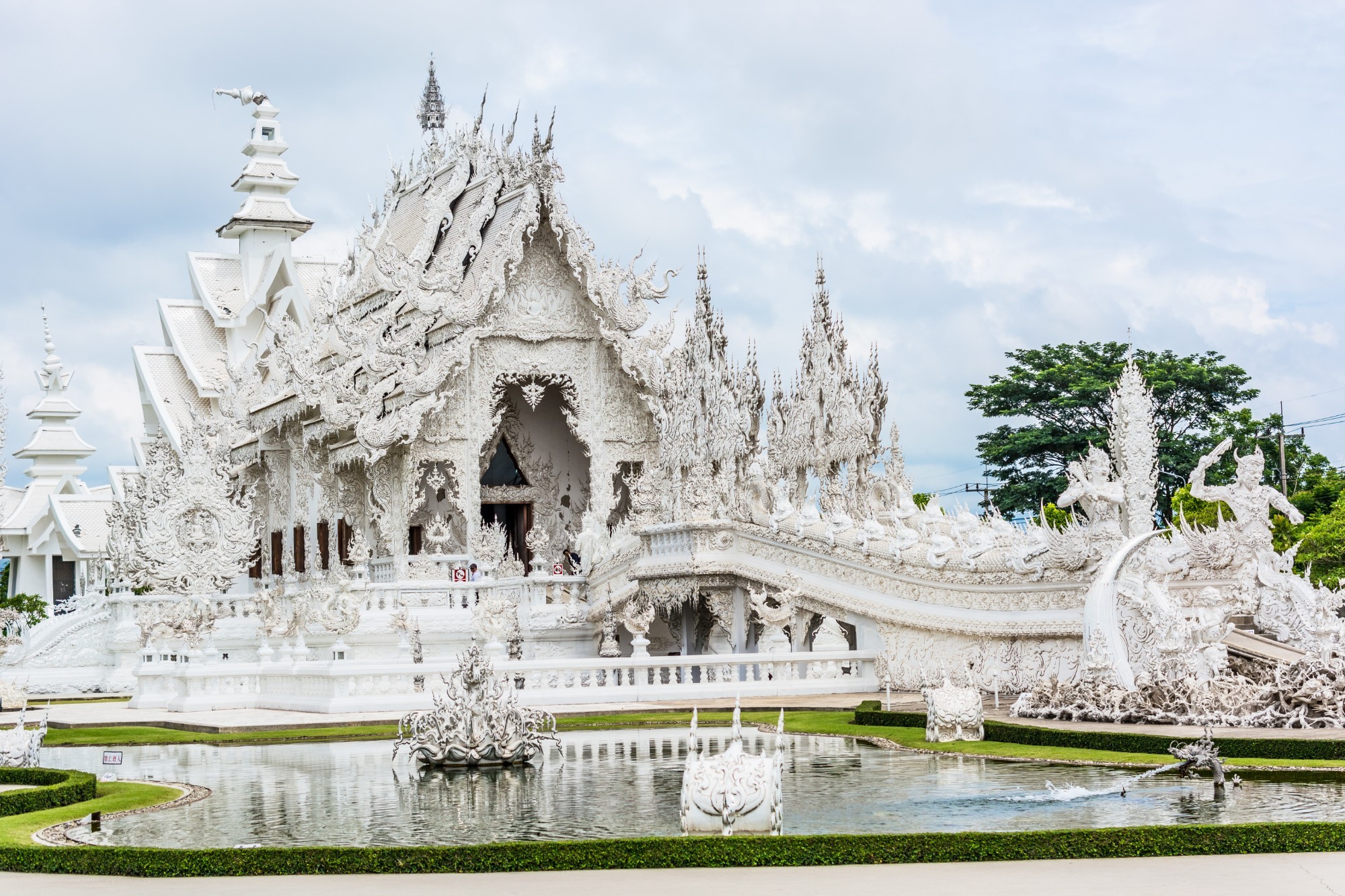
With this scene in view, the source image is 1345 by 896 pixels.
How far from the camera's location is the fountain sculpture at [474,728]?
44.7 ft

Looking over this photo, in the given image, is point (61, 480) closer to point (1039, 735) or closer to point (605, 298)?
point (605, 298)

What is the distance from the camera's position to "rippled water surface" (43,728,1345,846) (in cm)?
980

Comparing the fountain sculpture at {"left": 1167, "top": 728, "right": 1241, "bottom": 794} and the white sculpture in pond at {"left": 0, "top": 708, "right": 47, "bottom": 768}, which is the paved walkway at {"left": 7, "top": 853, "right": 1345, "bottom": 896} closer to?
the fountain sculpture at {"left": 1167, "top": 728, "right": 1241, "bottom": 794}

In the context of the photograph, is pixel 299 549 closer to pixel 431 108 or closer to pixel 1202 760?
pixel 431 108

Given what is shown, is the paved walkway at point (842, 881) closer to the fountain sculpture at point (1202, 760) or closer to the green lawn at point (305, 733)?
the fountain sculpture at point (1202, 760)

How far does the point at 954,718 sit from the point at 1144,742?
5.85ft

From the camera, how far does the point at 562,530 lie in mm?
29891

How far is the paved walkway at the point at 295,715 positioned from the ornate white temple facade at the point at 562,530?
0.39 m

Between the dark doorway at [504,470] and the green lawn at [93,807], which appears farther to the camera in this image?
the dark doorway at [504,470]

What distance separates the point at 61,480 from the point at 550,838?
4054cm

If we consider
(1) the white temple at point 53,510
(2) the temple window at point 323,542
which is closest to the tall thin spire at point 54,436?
(1) the white temple at point 53,510

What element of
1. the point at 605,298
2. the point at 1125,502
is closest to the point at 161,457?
the point at 605,298

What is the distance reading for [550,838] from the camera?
9.51 meters

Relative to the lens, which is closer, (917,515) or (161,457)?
(917,515)
